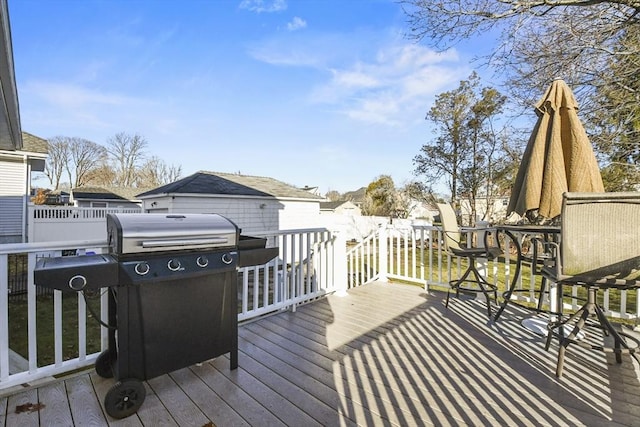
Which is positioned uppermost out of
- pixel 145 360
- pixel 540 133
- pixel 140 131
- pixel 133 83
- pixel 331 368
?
pixel 140 131

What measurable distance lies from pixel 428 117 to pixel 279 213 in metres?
7.63

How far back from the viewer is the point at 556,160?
264 centimetres

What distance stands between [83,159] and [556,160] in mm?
44974

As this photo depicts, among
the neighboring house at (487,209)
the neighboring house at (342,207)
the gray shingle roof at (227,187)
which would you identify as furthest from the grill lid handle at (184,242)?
the neighboring house at (342,207)

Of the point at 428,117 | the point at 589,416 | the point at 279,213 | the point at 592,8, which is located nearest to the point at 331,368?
the point at 589,416

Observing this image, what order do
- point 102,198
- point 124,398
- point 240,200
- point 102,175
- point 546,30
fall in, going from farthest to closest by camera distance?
1. point 102,175
2. point 102,198
3. point 240,200
4. point 546,30
5. point 124,398

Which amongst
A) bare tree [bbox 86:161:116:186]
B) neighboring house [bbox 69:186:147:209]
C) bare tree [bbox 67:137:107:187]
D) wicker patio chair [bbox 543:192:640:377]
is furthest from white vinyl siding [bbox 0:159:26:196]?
bare tree [bbox 67:137:107:187]

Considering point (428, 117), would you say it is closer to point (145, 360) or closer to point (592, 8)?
point (592, 8)

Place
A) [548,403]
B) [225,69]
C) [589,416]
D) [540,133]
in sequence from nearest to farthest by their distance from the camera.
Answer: [589,416] < [548,403] < [540,133] < [225,69]

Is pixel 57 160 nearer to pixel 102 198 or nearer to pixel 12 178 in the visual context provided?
pixel 102 198

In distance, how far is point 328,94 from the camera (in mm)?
9914

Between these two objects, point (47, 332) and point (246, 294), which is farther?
point (47, 332)

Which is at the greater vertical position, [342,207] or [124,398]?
[342,207]

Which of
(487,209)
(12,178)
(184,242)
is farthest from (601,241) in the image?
Result: (12,178)
